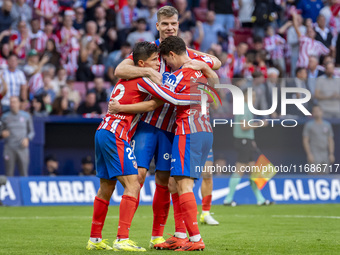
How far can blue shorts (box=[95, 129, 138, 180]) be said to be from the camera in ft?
25.0

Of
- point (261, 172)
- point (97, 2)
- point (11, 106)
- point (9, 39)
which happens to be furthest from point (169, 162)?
point (97, 2)

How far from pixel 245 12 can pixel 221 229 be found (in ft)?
41.3

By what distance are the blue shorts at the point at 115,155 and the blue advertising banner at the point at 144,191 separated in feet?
27.1

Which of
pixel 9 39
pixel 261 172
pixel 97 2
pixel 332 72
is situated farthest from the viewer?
pixel 97 2

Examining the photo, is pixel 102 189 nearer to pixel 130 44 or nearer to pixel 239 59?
pixel 130 44

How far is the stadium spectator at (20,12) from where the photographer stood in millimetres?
20328

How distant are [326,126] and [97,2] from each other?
835cm

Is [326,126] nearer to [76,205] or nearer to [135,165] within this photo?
[76,205]

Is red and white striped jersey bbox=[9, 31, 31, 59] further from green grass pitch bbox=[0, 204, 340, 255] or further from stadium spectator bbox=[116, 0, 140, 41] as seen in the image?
green grass pitch bbox=[0, 204, 340, 255]

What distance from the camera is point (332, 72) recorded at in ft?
58.3

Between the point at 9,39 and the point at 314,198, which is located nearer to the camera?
the point at 314,198

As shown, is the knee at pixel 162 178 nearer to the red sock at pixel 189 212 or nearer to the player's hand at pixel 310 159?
the red sock at pixel 189 212

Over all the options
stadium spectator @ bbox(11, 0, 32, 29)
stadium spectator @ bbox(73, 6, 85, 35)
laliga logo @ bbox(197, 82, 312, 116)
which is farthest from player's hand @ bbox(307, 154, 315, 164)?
stadium spectator @ bbox(11, 0, 32, 29)

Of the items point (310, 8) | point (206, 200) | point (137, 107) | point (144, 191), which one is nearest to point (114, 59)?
point (144, 191)
